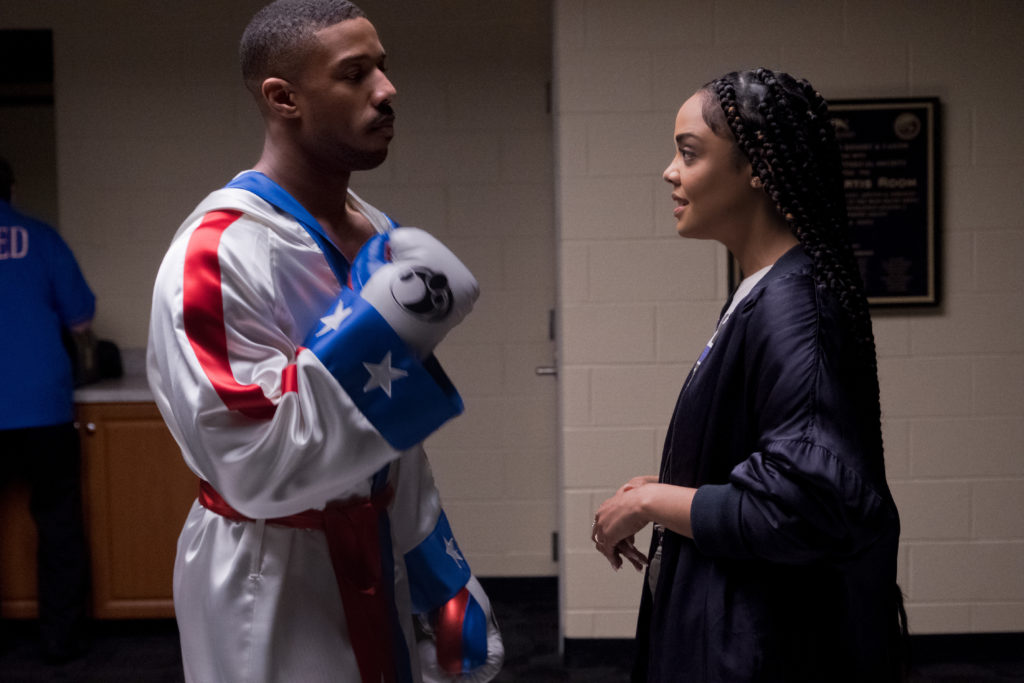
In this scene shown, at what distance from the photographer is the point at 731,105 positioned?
3.98ft

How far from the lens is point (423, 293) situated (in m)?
1.09

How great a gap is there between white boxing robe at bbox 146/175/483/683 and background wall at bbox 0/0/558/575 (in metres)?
2.50

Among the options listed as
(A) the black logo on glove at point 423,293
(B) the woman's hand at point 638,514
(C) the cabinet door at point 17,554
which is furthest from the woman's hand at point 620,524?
(C) the cabinet door at point 17,554

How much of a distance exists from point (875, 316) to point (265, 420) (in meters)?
2.38

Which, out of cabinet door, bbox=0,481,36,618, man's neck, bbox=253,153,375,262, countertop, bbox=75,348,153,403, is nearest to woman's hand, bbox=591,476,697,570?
man's neck, bbox=253,153,375,262

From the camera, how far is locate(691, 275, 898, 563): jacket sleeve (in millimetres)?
1081

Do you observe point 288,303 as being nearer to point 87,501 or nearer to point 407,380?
point 407,380

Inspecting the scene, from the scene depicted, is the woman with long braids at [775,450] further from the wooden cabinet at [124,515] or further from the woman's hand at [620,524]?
the wooden cabinet at [124,515]

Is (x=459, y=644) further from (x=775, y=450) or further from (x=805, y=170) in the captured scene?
(x=805, y=170)

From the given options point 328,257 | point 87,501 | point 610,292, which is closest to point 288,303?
point 328,257

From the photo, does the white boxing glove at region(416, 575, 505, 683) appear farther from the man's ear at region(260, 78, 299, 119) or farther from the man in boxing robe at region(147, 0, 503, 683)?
the man's ear at region(260, 78, 299, 119)

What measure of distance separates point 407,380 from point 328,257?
245 millimetres

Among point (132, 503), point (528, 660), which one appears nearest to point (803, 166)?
point (528, 660)

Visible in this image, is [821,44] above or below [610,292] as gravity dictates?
above
